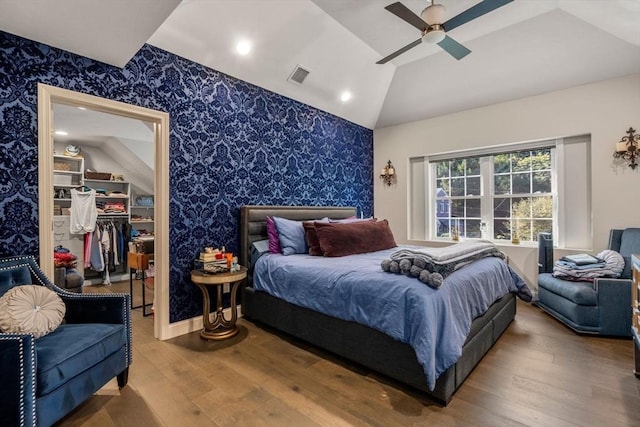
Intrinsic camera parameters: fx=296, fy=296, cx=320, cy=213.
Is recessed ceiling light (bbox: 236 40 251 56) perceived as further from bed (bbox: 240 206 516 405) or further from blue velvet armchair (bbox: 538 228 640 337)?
blue velvet armchair (bbox: 538 228 640 337)

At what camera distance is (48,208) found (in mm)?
2154

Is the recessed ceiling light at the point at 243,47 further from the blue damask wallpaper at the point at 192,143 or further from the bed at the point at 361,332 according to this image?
the bed at the point at 361,332

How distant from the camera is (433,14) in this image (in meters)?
2.25

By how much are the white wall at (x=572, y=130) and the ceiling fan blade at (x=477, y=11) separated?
2242 millimetres

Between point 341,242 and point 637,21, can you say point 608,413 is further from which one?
point 637,21

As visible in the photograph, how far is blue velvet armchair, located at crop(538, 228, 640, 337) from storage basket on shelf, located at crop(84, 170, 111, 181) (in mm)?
6871

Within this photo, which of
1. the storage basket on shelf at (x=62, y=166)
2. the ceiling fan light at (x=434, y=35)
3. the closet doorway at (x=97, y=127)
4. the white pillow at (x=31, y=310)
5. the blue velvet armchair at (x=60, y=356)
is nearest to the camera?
the blue velvet armchair at (x=60, y=356)

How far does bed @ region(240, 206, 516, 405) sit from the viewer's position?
1.86 m

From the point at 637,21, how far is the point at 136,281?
7210mm

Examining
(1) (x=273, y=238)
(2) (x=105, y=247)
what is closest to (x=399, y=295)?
(1) (x=273, y=238)

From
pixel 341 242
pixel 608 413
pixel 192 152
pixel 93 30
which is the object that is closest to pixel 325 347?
pixel 341 242

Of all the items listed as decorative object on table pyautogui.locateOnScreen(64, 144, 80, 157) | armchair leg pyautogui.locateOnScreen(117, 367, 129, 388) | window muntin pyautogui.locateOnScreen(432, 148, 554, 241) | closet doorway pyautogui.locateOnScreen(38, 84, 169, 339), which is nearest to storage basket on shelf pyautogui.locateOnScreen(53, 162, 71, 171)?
decorative object on table pyautogui.locateOnScreen(64, 144, 80, 157)

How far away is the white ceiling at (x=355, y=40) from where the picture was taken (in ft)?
6.34

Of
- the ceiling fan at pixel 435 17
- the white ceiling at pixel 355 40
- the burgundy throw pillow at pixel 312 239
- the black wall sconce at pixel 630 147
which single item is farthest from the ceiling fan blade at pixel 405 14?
the black wall sconce at pixel 630 147
